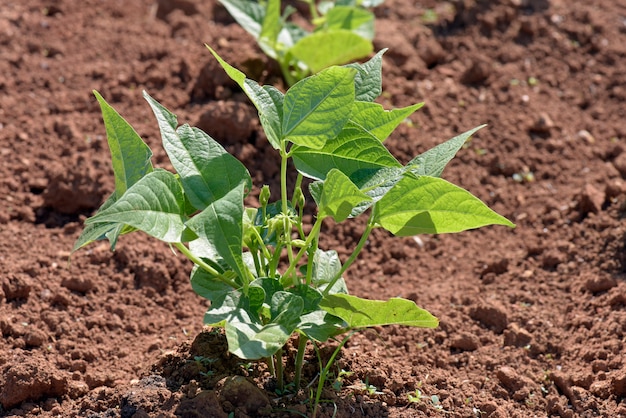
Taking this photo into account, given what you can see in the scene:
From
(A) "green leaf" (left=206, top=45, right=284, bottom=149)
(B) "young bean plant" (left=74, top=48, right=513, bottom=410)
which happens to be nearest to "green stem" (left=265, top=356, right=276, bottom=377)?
(B) "young bean plant" (left=74, top=48, right=513, bottom=410)

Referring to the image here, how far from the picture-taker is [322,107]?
2.00m

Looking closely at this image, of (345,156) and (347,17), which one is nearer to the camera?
(345,156)

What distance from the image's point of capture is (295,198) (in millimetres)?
2146

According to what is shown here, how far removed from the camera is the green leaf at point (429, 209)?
202 centimetres

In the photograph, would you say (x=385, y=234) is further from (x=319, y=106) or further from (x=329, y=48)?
(x=319, y=106)

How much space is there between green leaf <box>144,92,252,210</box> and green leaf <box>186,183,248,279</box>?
5.7 inches

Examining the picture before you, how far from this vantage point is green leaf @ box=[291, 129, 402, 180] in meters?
2.03

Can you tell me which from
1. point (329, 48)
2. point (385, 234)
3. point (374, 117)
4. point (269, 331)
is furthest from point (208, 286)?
point (329, 48)

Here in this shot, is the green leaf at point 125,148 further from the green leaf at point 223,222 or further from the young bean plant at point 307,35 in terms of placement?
the young bean plant at point 307,35

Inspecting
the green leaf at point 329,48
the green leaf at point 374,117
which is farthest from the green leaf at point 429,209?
the green leaf at point 329,48

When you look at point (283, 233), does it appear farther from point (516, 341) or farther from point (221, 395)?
point (516, 341)

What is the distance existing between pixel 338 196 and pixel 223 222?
0.28 meters

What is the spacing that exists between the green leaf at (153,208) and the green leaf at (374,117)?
1.60 ft

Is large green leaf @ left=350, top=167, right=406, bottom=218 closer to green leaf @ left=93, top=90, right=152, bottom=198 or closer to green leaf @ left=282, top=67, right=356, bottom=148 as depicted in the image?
green leaf @ left=282, top=67, right=356, bottom=148
